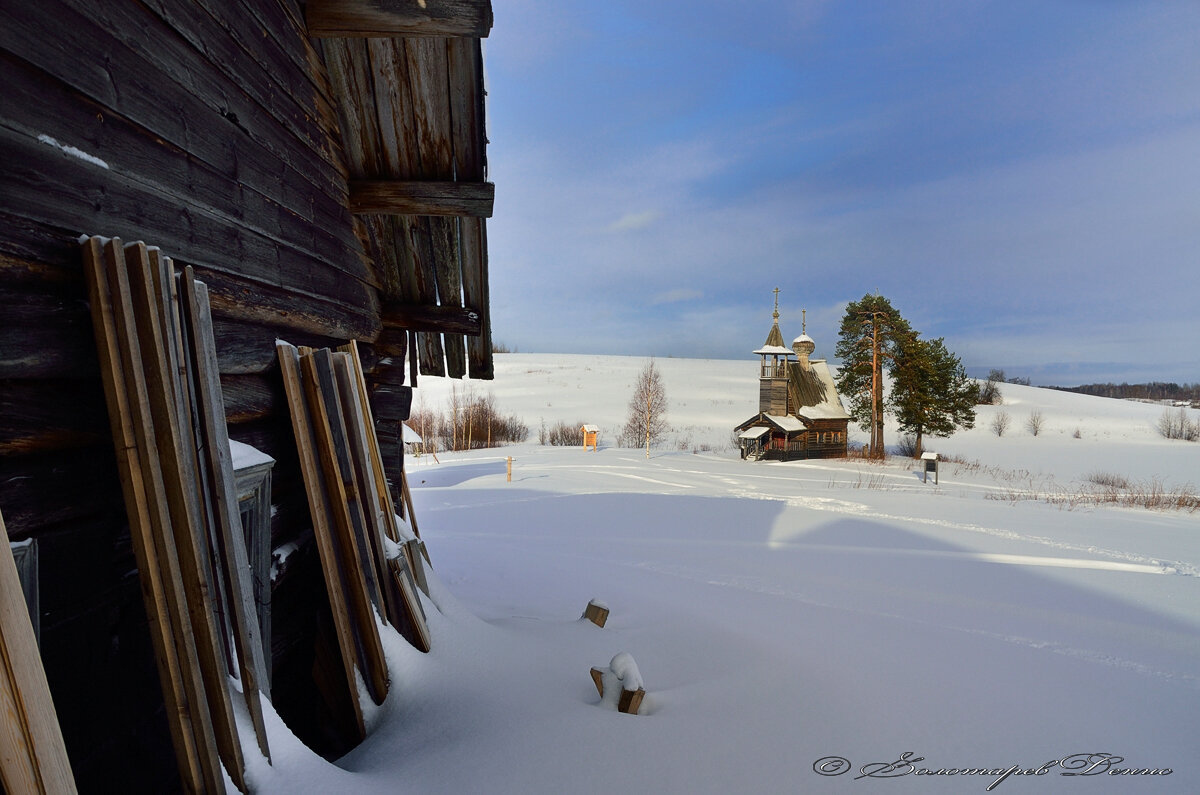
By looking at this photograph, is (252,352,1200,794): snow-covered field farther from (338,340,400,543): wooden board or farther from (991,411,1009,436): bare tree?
(991,411,1009,436): bare tree

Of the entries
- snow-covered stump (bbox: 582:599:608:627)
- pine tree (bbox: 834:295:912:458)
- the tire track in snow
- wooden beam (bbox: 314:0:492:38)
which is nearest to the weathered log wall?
wooden beam (bbox: 314:0:492:38)

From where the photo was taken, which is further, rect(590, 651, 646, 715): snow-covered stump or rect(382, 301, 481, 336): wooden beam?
rect(382, 301, 481, 336): wooden beam

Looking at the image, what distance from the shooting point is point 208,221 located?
7.50ft

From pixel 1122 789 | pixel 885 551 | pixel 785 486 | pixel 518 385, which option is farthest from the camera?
pixel 518 385

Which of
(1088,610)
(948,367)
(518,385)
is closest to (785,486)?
(1088,610)

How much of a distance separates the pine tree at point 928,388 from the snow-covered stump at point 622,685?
25.1 m

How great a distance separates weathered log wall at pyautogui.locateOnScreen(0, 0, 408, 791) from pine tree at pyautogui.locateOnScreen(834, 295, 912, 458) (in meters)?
25.1

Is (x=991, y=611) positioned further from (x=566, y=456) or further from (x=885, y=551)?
(x=566, y=456)

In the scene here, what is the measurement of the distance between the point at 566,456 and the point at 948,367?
17.6 metres

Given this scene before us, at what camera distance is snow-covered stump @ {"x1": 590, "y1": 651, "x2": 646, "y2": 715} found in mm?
2826

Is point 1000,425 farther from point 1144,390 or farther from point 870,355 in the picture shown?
point 1144,390

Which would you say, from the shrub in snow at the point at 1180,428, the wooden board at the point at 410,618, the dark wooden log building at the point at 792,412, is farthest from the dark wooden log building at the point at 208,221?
the shrub in snow at the point at 1180,428

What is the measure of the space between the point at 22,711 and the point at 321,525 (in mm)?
1557

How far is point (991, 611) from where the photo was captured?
495 centimetres
